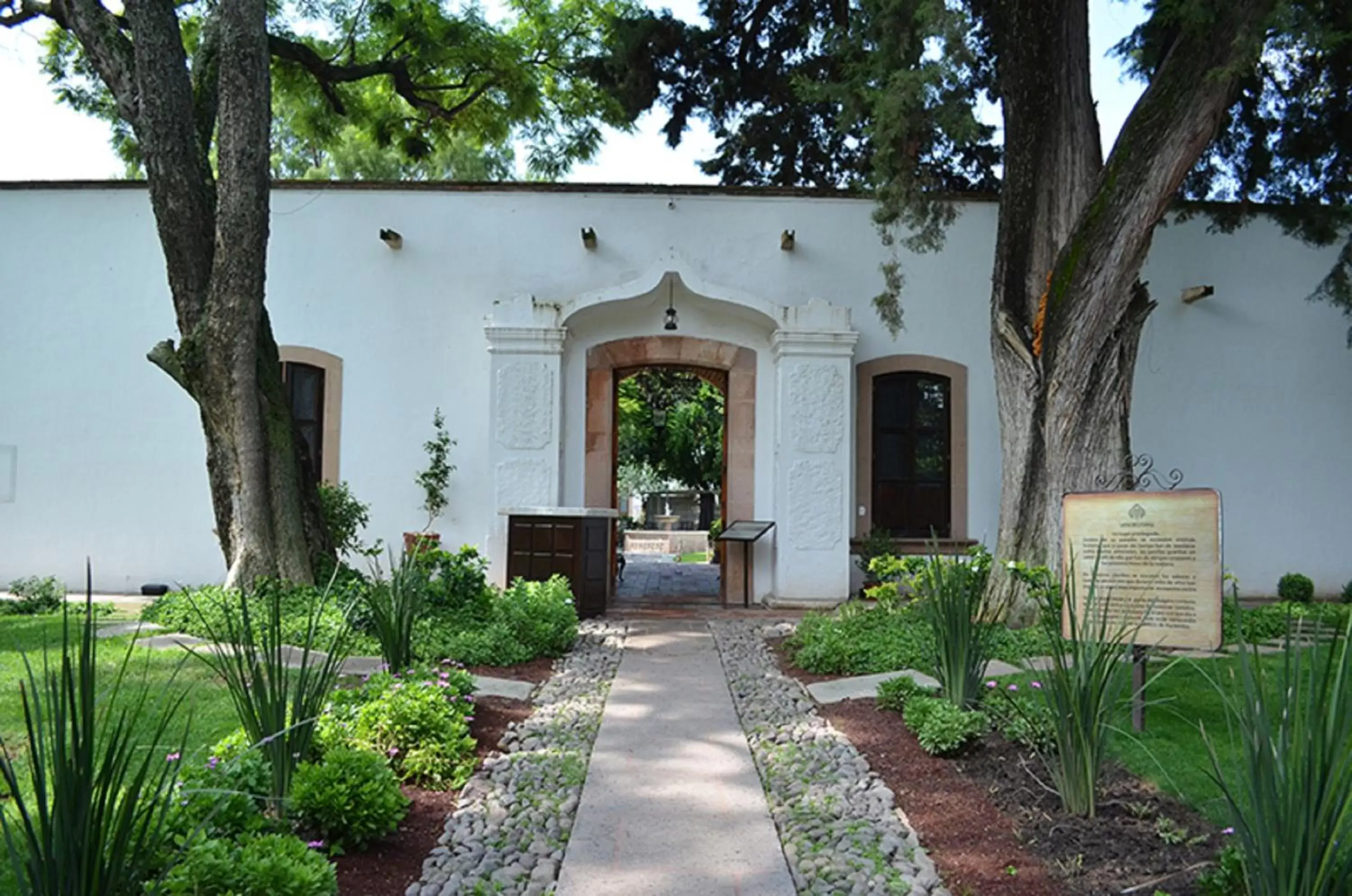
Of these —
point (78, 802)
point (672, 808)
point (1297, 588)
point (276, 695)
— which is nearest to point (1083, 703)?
point (672, 808)

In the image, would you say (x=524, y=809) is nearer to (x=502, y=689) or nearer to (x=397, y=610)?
(x=397, y=610)

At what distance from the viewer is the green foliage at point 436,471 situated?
1016 cm

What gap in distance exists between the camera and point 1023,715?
13.5 feet

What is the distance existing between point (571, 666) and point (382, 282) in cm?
564

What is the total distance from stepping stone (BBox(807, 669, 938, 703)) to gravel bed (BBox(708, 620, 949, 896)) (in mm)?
95

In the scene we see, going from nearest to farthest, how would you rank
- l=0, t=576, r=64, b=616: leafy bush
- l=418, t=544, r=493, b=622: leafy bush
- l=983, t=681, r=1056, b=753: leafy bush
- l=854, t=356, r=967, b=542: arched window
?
l=983, t=681, r=1056, b=753: leafy bush < l=418, t=544, r=493, b=622: leafy bush < l=0, t=576, r=64, b=616: leafy bush < l=854, t=356, r=967, b=542: arched window

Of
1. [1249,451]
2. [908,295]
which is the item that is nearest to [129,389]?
[908,295]

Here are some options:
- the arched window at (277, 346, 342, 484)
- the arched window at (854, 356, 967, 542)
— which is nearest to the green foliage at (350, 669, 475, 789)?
the arched window at (277, 346, 342, 484)

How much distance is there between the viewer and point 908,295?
1059 centimetres

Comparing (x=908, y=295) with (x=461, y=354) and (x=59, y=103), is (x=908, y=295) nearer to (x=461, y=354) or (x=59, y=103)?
(x=461, y=354)

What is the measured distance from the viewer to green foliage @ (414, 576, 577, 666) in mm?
6297

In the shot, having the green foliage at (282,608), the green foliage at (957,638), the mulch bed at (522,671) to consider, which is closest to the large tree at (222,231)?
the green foliage at (282,608)

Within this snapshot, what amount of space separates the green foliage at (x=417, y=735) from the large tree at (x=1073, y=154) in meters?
5.04

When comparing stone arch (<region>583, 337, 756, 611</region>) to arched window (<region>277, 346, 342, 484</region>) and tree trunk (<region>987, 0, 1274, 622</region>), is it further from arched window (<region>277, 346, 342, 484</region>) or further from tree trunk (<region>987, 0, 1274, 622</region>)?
tree trunk (<region>987, 0, 1274, 622</region>)
